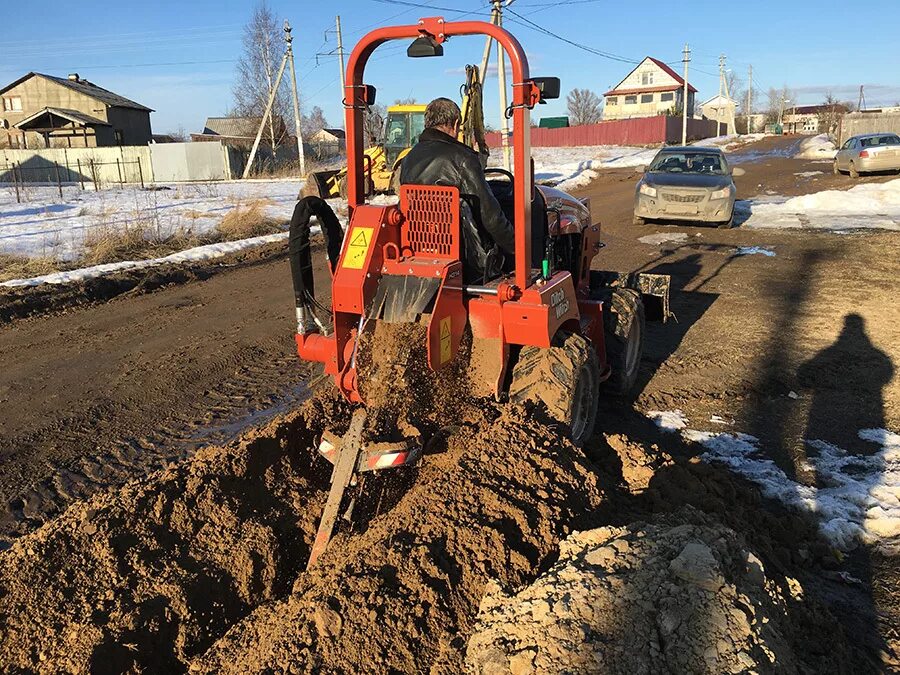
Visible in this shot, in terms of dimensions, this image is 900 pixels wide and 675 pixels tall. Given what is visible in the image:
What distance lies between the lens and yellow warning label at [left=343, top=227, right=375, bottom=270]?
388 cm

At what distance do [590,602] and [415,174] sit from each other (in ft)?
8.59

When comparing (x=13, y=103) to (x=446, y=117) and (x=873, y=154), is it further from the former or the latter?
(x=446, y=117)

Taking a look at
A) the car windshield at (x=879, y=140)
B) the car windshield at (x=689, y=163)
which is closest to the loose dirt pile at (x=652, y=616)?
the car windshield at (x=689, y=163)

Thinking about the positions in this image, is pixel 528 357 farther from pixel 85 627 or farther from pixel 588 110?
pixel 588 110

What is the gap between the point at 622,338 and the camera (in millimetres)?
5785

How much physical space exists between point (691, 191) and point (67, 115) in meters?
40.0

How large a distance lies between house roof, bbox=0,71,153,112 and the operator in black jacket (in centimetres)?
5255

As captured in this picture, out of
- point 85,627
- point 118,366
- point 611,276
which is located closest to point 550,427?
point 85,627

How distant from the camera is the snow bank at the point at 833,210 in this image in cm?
1605

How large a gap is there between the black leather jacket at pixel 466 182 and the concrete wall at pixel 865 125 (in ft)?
135

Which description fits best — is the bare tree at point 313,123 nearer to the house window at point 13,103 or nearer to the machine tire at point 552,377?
the house window at point 13,103

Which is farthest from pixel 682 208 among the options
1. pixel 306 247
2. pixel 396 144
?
pixel 306 247

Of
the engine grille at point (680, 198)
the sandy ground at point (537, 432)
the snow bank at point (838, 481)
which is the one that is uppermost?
the engine grille at point (680, 198)

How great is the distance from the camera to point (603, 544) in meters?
2.76
